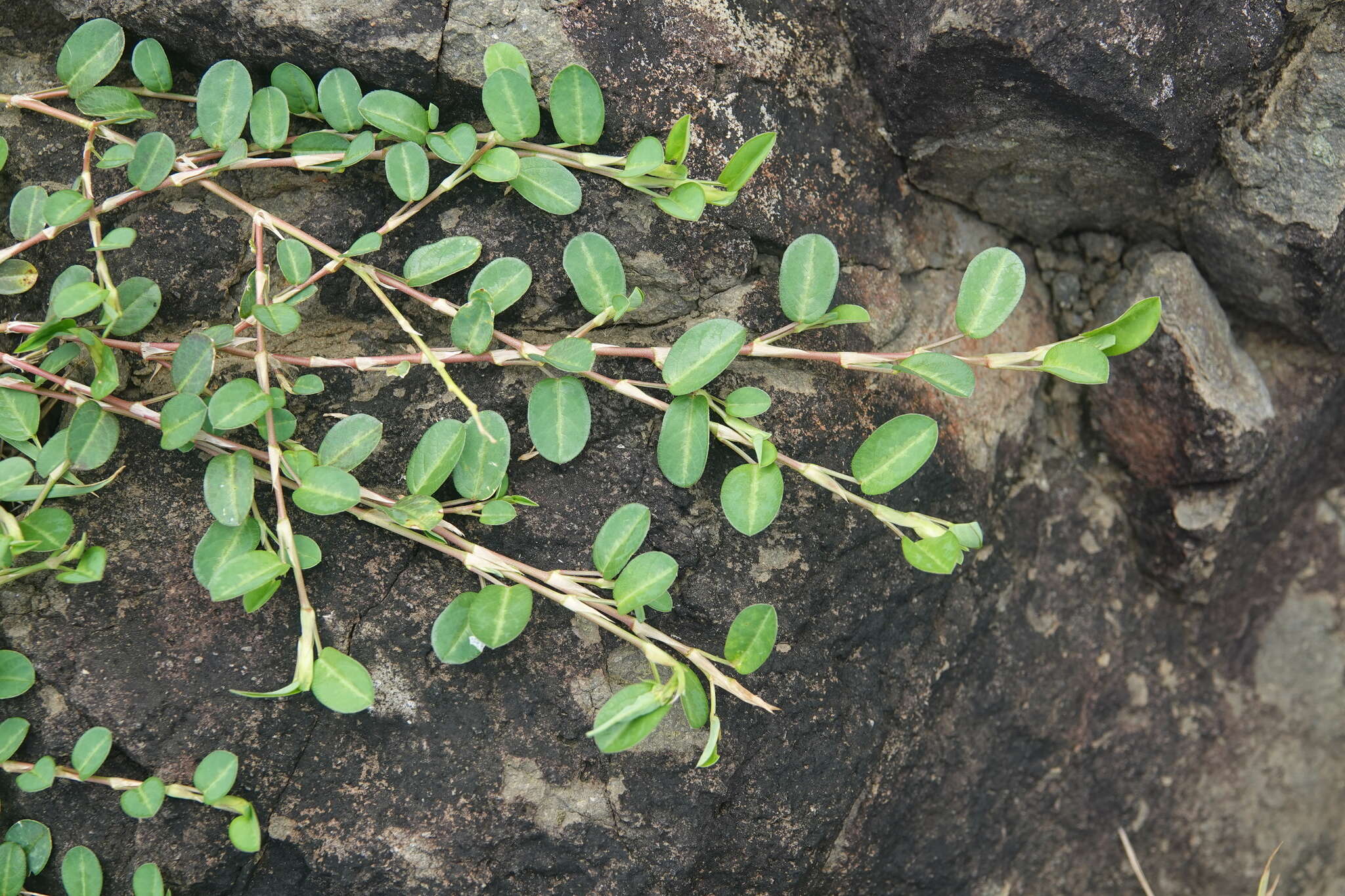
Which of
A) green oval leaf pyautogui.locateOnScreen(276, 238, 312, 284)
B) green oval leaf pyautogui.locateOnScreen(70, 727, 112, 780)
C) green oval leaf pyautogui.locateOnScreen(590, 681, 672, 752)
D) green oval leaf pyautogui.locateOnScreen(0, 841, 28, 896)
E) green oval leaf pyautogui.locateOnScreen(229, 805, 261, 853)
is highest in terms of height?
green oval leaf pyautogui.locateOnScreen(276, 238, 312, 284)

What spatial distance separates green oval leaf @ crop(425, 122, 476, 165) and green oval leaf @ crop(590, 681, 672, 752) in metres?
0.72

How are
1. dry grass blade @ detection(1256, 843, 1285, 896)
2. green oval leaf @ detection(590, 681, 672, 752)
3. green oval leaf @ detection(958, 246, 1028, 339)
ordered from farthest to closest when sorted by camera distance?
dry grass blade @ detection(1256, 843, 1285, 896)
green oval leaf @ detection(958, 246, 1028, 339)
green oval leaf @ detection(590, 681, 672, 752)

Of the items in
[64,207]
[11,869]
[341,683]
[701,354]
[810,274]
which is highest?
[810,274]

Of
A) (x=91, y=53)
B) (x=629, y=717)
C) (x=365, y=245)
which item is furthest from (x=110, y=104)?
(x=629, y=717)

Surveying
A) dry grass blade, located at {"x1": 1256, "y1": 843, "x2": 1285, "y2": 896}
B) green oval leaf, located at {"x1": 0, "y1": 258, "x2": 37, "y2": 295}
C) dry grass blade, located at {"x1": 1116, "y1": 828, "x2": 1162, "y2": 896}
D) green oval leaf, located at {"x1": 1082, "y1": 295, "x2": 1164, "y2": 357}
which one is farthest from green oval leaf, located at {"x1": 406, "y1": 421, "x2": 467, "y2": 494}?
dry grass blade, located at {"x1": 1256, "y1": 843, "x2": 1285, "y2": 896}

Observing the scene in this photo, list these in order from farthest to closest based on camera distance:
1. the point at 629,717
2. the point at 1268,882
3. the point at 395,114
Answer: the point at 1268,882 → the point at 395,114 → the point at 629,717

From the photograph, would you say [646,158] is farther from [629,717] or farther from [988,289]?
[629,717]

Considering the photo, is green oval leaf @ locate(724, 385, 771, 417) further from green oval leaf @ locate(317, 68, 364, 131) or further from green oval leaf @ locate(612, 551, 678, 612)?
green oval leaf @ locate(317, 68, 364, 131)

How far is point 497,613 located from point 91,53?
3.02 feet

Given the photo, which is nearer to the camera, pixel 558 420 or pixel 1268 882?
pixel 558 420

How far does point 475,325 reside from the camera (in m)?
1.33

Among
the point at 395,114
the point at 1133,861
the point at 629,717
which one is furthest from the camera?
the point at 1133,861

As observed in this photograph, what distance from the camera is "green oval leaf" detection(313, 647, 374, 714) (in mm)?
1287

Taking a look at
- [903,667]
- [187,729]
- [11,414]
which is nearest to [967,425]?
[903,667]
